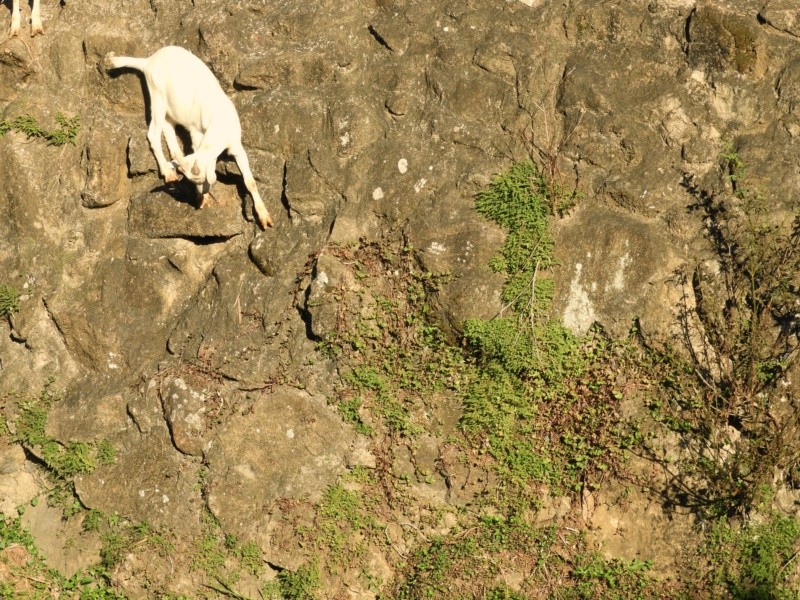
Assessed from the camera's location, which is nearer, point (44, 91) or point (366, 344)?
point (366, 344)

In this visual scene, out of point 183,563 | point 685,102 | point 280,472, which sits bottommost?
point 183,563

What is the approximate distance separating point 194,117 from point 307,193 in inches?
44.3

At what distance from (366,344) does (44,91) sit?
13.1 feet

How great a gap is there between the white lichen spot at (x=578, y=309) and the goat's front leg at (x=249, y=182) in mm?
2513

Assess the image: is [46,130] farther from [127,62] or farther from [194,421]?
[194,421]

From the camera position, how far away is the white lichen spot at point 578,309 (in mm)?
7016

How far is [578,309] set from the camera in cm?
705

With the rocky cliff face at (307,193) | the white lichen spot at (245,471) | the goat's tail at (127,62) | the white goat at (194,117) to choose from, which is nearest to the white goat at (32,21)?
the rocky cliff face at (307,193)

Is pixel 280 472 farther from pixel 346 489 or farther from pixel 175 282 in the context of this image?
pixel 175 282

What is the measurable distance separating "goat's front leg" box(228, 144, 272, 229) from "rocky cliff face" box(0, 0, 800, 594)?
14 centimetres

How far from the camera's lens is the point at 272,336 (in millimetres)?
7543

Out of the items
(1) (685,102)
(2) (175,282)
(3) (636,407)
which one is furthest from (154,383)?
(1) (685,102)

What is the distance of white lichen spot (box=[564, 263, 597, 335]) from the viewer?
7016mm

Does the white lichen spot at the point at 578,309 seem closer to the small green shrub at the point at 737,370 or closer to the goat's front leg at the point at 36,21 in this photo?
the small green shrub at the point at 737,370
